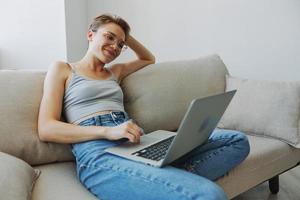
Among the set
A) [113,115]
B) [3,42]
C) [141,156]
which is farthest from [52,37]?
[141,156]

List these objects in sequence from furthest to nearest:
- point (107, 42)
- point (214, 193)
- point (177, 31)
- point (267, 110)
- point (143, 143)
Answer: point (177, 31), point (267, 110), point (107, 42), point (143, 143), point (214, 193)

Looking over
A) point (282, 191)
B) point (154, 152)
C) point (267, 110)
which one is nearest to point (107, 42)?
point (154, 152)

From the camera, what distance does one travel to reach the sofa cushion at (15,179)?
0.87 m

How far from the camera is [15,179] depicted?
3.08 feet

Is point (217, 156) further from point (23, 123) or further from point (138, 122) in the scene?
point (23, 123)

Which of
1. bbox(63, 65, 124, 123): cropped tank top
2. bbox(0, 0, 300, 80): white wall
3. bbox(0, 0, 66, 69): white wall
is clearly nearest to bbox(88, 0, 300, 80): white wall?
bbox(0, 0, 300, 80): white wall

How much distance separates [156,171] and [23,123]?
0.60 m

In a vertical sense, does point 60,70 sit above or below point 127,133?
above

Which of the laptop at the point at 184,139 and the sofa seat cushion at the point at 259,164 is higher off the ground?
the laptop at the point at 184,139

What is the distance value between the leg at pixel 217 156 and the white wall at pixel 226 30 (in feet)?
3.63

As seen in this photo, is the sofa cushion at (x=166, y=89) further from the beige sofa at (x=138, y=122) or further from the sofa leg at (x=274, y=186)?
the sofa leg at (x=274, y=186)

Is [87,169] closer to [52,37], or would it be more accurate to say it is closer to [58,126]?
[58,126]

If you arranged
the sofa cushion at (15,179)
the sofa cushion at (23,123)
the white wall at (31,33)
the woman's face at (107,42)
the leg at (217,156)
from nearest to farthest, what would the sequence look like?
the sofa cushion at (15,179) < the leg at (217,156) < the sofa cushion at (23,123) < the woman's face at (107,42) < the white wall at (31,33)

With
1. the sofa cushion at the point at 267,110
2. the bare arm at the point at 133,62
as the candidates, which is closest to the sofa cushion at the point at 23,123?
the bare arm at the point at 133,62
